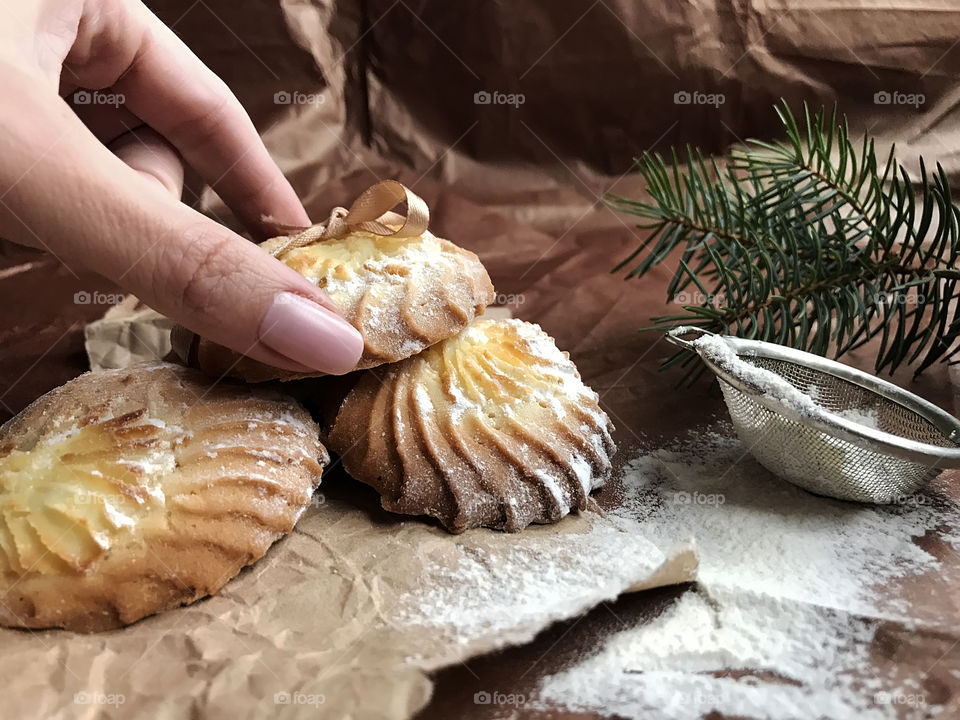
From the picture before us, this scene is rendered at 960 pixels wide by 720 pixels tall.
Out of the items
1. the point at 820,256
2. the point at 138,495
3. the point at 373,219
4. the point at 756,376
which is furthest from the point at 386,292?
the point at 820,256

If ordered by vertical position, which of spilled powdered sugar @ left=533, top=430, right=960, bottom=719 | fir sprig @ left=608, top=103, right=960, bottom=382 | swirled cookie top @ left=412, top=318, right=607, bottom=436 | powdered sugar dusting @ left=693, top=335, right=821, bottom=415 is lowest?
spilled powdered sugar @ left=533, top=430, right=960, bottom=719

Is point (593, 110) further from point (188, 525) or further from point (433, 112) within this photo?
point (188, 525)

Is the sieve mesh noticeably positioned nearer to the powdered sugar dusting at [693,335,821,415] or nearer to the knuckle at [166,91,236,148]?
the powdered sugar dusting at [693,335,821,415]

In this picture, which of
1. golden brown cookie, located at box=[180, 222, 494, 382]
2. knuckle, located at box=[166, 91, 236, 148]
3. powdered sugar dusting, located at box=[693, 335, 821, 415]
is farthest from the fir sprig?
knuckle, located at box=[166, 91, 236, 148]

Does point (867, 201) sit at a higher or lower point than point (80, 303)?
higher

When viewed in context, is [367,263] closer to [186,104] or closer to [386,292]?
[386,292]

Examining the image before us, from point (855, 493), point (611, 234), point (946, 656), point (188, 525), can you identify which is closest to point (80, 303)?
point (188, 525)

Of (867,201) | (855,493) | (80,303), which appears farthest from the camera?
(80,303)
